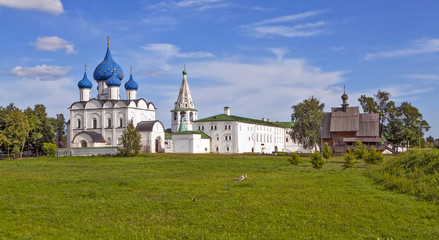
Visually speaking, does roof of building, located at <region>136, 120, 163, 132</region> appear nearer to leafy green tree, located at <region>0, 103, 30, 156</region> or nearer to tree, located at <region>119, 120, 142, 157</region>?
tree, located at <region>119, 120, 142, 157</region>

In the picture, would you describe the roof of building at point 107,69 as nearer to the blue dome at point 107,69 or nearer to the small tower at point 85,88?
the blue dome at point 107,69

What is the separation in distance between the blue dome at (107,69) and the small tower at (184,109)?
11501mm

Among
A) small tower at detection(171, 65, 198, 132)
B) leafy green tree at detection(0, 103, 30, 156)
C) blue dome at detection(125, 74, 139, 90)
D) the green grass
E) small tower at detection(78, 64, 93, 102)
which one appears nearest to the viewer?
the green grass

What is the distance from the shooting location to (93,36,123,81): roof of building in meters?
65.6

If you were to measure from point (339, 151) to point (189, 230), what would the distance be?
4934 cm

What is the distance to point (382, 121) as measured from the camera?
61.9m

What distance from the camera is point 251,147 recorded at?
75.9m

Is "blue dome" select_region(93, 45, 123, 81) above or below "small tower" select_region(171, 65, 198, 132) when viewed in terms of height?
above

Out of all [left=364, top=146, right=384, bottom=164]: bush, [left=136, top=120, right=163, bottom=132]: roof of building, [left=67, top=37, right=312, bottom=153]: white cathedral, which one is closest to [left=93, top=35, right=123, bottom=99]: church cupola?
[left=67, top=37, right=312, bottom=153]: white cathedral

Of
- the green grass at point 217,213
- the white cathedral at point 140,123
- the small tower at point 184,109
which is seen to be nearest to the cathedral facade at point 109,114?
the white cathedral at point 140,123

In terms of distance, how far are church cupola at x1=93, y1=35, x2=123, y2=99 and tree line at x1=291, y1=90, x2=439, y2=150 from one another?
2883 centimetres

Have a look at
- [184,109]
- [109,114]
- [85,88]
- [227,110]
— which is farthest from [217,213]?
[227,110]

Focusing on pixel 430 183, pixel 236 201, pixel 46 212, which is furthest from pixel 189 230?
pixel 430 183

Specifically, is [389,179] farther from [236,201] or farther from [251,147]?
[251,147]
